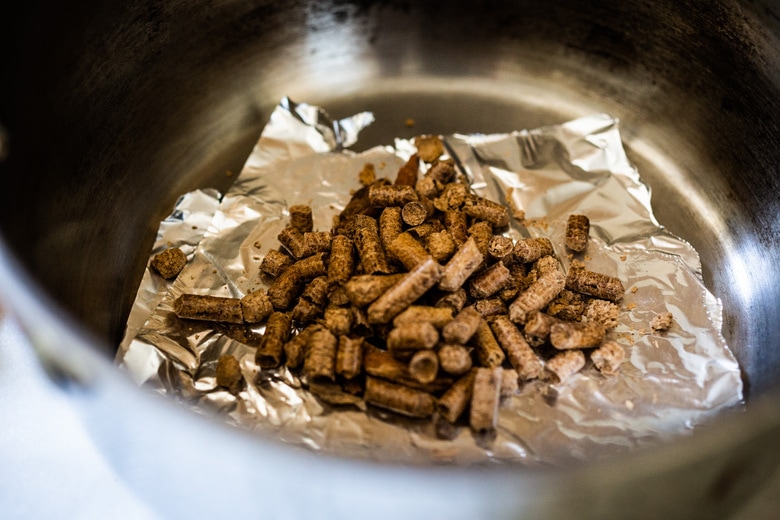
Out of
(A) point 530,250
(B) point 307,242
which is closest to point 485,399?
(A) point 530,250

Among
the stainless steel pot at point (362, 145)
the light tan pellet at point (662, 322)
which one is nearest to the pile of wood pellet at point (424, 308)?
the light tan pellet at point (662, 322)

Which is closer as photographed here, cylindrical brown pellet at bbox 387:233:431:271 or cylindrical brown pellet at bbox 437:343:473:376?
cylindrical brown pellet at bbox 437:343:473:376

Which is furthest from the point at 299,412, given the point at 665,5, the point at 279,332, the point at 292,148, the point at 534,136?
the point at 665,5

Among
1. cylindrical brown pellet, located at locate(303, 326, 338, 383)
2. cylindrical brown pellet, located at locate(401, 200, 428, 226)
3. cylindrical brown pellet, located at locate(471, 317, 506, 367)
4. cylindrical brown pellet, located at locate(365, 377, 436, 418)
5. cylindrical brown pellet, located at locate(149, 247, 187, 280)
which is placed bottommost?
cylindrical brown pellet, located at locate(365, 377, 436, 418)

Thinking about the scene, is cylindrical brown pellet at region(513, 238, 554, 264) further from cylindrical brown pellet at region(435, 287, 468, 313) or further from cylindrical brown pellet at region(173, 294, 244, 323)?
cylindrical brown pellet at region(173, 294, 244, 323)

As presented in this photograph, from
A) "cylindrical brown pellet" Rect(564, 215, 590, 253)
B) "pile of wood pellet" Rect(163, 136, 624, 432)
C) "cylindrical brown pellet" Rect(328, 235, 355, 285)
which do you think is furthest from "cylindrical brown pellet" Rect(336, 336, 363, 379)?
"cylindrical brown pellet" Rect(564, 215, 590, 253)

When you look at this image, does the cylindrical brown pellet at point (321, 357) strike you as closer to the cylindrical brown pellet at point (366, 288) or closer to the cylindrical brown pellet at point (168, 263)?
the cylindrical brown pellet at point (366, 288)
